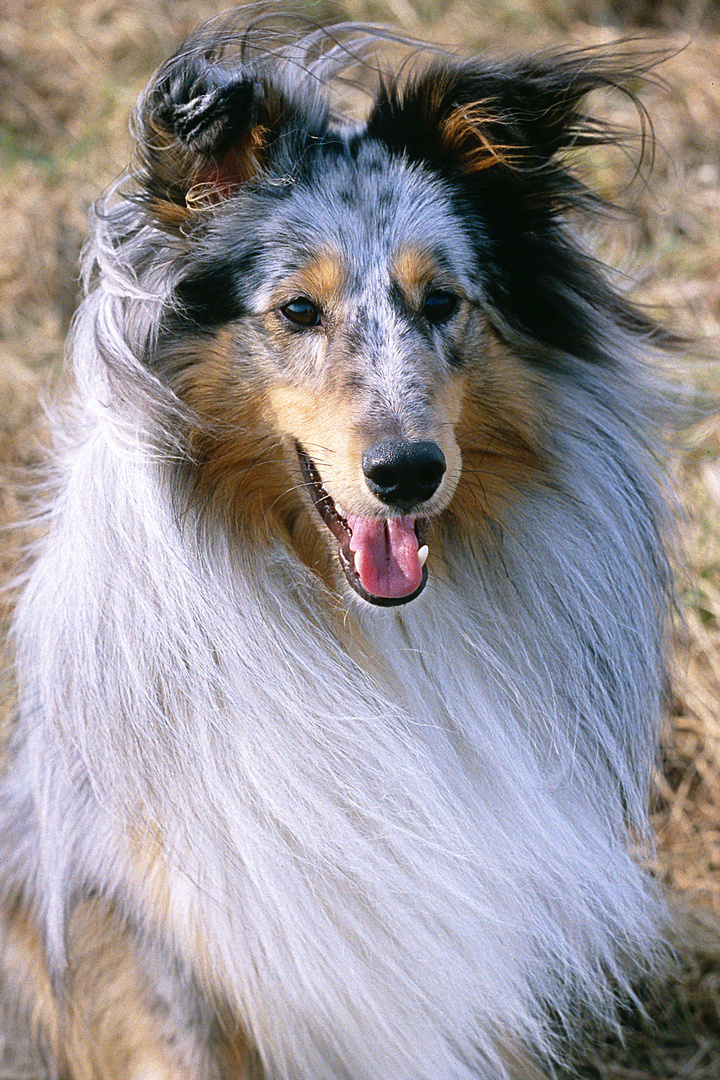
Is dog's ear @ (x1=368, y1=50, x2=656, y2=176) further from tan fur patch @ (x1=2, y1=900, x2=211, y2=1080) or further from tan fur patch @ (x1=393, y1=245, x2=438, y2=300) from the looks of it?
tan fur patch @ (x1=2, y1=900, x2=211, y2=1080)

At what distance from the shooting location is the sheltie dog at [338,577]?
6.75 ft

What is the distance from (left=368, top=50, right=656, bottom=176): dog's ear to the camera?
208cm

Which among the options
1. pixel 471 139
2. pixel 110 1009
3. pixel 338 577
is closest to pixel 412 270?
pixel 471 139

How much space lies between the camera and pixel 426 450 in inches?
74.4

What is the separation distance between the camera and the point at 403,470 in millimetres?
1882

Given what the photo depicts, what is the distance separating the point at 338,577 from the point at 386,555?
0.13 metres

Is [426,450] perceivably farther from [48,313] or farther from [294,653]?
[48,313]

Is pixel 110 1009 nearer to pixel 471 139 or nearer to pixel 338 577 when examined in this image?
pixel 338 577

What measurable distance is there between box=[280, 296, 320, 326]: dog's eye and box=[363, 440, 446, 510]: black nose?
1.06 feet

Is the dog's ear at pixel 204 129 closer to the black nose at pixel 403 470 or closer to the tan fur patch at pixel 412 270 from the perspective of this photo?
the tan fur patch at pixel 412 270

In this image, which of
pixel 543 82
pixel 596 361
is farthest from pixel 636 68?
pixel 596 361

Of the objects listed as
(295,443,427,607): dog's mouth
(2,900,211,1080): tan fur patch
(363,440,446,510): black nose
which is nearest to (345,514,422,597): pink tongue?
(295,443,427,607): dog's mouth

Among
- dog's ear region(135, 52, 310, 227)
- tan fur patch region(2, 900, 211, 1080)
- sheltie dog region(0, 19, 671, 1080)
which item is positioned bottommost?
tan fur patch region(2, 900, 211, 1080)

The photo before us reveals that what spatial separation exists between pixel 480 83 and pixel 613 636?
1.16 m
